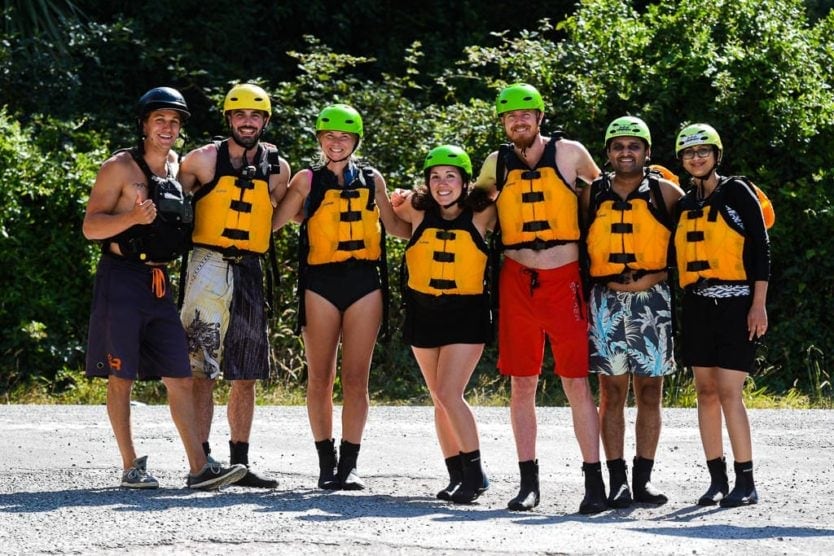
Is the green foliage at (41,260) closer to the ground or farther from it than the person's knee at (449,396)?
farther from it

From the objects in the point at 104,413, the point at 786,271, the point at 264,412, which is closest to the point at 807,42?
the point at 786,271

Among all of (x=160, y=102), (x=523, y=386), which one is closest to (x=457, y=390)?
(x=523, y=386)

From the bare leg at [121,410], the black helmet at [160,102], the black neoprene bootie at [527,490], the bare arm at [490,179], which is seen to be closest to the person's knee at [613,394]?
the black neoprene bootie at [527,490]

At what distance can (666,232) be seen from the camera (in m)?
8.20

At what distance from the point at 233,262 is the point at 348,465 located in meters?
1.34

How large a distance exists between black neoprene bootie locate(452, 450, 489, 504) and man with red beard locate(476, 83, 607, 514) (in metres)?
0.29

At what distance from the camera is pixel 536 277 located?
812cm

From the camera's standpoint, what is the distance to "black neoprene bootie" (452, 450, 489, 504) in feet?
26.9

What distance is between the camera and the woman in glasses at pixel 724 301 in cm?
809

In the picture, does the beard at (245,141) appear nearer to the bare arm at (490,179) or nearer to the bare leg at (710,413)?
the bare arm at (490,179)

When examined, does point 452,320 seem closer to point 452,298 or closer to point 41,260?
point 452,298

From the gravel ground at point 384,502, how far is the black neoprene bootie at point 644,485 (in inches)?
4.8

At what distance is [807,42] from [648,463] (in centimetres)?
852

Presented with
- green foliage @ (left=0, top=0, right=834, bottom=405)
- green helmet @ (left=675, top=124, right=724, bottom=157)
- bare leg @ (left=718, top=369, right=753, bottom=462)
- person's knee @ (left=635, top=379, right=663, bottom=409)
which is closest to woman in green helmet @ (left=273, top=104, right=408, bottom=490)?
person's knee @ (left=635, top=379, right=663, bottom=409)
